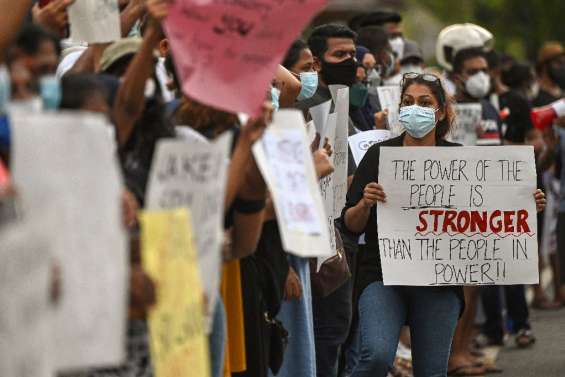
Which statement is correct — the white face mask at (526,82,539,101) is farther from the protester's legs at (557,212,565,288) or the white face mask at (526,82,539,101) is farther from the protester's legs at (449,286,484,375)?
the protester's legs at (449,286,484,375)

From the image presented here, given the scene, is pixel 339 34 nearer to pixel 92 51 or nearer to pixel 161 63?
pixel 161 63

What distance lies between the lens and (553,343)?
41.7ft

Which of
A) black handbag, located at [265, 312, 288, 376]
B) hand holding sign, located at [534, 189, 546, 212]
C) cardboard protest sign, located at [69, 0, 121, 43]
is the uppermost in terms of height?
cardboard protest sign, located at [69, 0, 121, 43]

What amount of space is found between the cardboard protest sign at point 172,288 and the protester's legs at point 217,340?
1106 millimetres

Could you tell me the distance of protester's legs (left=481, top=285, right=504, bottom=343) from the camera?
1306 cm

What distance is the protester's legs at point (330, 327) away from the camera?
9148mm

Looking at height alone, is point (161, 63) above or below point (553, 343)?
above

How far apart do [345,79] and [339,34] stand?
271 mm

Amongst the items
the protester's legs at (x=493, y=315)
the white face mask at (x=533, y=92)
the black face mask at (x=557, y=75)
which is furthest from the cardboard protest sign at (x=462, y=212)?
the black face mask at (x=557, y=75)

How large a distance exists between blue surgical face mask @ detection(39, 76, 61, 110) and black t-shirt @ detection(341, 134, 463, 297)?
3.39 m

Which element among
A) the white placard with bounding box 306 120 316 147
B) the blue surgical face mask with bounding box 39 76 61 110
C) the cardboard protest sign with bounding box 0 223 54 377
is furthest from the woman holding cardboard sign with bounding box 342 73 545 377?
the cardboard protest sign with bounding box 0 223 54 377

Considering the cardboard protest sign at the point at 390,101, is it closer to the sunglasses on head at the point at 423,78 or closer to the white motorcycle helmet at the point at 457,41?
the sunglasses on head at the point at 423,78

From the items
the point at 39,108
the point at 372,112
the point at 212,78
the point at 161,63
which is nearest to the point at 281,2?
the point at 212,78

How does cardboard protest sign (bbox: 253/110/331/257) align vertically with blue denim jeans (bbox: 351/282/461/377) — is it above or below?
above
